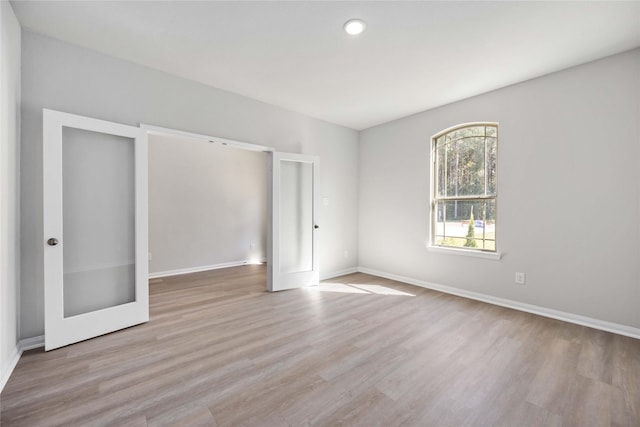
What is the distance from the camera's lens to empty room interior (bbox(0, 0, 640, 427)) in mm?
1866

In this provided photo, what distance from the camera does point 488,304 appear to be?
3.51 metres

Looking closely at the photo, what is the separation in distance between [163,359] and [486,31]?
3853mm

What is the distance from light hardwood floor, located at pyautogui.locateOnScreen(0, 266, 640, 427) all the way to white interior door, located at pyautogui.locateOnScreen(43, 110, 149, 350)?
26cm

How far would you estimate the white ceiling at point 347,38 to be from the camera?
211cm

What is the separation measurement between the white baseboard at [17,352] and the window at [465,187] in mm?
4639

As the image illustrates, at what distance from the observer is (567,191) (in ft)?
9.81

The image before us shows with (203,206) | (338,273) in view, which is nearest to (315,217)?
(338,273)

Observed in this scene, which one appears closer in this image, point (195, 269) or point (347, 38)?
point (347, 38)

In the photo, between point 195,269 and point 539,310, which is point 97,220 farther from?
point 539,310

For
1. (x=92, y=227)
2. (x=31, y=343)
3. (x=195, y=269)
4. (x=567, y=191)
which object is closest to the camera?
(x=31, y=343)

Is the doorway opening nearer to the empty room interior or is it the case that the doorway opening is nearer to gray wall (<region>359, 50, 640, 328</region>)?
the empty room interior

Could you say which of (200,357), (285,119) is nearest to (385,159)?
(285,119)

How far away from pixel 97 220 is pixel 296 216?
2.48 meters

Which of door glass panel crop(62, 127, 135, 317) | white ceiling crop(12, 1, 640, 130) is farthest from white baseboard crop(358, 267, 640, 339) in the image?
door glass panel crop(62, 127, 135, 317)
